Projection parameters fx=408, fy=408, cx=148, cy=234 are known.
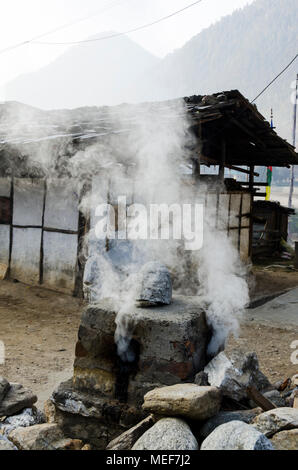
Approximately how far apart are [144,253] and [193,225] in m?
1.24

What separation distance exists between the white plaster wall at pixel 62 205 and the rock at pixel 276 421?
676 cm

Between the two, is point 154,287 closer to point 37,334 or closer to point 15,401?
point 15,401

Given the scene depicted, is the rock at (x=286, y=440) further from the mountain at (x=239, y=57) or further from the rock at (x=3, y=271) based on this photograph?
the mountain at (x=239, y=57)

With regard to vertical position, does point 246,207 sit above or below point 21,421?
above

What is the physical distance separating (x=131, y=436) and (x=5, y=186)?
856cm

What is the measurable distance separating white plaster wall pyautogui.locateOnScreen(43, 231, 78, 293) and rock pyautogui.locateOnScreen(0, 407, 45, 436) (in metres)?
5.18

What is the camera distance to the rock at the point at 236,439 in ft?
7.87

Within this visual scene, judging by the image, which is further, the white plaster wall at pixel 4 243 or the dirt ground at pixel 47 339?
the white plaster wall at pixel 4 243

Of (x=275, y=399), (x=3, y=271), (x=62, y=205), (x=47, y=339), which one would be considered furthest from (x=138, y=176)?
(x=275, y=399)

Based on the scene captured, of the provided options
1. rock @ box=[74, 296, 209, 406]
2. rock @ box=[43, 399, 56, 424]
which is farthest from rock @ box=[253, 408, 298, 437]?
rock @ box=[43, 399, 56, 424]

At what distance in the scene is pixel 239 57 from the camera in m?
144

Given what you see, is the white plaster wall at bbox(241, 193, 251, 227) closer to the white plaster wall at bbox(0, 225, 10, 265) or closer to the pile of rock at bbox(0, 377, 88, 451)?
the white plaster wall at bbox(0, 225, 10, 265)

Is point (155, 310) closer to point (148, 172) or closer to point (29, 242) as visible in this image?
point (148, 172)

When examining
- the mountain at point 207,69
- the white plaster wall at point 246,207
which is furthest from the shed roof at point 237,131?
the mountain at point 207,69
